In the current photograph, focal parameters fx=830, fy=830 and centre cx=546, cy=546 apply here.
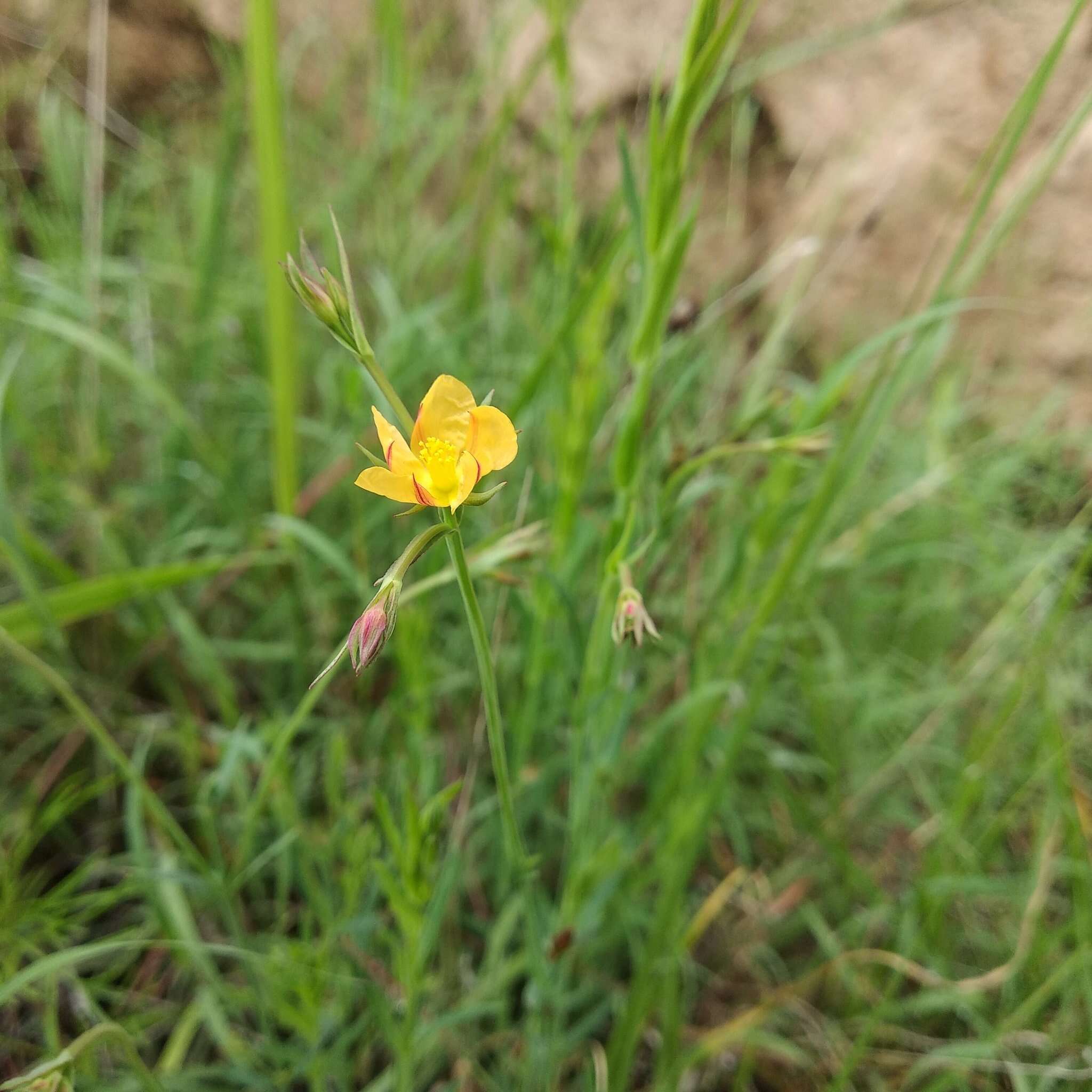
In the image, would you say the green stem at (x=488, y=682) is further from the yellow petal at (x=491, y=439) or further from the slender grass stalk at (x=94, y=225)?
the slender grass stalk at (x=94, y=225)

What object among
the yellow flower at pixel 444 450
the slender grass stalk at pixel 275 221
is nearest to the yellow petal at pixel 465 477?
the yellow flower at pixel 444 450

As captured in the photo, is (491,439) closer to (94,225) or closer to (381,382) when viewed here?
(381,382)

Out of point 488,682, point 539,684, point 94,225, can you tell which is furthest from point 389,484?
point 94,225

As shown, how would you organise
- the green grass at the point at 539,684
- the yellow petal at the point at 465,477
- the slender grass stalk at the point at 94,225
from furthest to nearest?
the slender grass stalk at the point at 94,225 → the green grass at the point at 539,684 → the yellow petal at the point at 465,477

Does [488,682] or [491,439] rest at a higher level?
[491,439]

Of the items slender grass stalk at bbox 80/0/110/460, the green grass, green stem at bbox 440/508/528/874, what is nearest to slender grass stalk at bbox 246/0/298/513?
the green grass

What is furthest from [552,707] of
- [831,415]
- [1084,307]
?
[1084,307]

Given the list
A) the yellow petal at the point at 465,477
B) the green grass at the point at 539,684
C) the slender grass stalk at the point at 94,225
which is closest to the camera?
the yellow petal at the point at 465,477

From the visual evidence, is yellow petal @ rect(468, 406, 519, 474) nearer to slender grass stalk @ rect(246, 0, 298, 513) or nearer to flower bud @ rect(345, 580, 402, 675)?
flower bud @ rect(345, 580, 402, 675)
